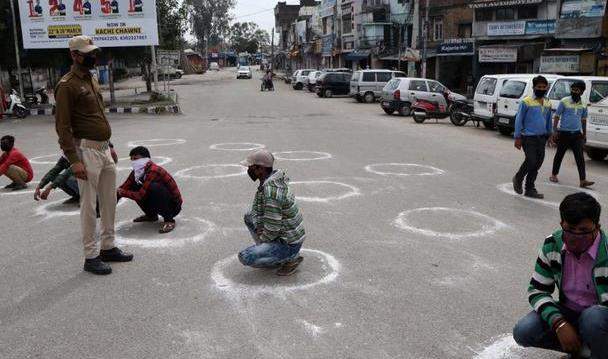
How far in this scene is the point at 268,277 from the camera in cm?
492

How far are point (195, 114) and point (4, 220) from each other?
16481 millimetres

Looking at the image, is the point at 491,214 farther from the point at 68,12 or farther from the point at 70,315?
the point at 68,12

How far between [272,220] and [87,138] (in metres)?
1.78

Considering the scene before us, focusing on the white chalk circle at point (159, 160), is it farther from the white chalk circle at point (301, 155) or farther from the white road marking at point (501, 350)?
the white road marking at point (501, 350)

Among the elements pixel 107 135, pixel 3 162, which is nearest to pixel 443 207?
pixel 107 135

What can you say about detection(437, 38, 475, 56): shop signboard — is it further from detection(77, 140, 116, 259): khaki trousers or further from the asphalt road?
detection(77, 140, 116, 259): khaki trousers

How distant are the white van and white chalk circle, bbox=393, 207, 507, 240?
9.81 metres

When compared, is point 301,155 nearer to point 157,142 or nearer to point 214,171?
point 214,171

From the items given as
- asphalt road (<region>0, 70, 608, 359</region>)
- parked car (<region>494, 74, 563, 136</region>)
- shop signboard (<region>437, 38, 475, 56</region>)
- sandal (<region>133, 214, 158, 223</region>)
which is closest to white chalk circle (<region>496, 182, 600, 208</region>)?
asphalt road (<region>0, 70, 608, 359</region>)

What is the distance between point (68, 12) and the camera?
23.8 metres

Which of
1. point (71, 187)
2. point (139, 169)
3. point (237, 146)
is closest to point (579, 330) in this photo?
point (139, 169)

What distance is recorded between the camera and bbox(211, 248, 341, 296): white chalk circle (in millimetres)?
4648

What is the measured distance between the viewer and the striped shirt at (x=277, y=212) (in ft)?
15.3

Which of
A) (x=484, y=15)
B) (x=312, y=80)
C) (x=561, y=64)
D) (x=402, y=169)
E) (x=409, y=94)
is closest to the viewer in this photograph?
(x=402, y=169)
